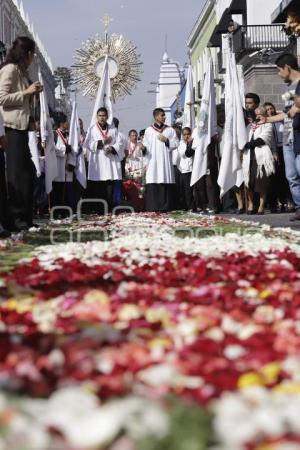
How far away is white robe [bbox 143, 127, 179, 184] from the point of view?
17.3 metres

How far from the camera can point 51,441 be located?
5.40ft

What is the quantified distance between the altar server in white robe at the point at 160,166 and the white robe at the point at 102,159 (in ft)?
2.39

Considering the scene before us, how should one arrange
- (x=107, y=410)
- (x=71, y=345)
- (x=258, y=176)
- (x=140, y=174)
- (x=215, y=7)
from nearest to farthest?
(x=107, y=410) < (x=71, y=345) < (x=258, y=176) < (x=140, y=174) < (x=215, y=7)

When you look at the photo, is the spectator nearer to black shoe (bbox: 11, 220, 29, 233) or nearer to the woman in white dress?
black shoe (bbox: 11, 220, 29, 233)

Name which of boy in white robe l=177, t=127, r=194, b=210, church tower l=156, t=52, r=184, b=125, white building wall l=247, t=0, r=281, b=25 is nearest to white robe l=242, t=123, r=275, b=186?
boy in white robe l=177, t=127, r=194, b=210

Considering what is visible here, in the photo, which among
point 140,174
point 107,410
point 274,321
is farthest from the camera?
point 140,174

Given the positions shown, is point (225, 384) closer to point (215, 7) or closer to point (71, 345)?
point (71, 345)

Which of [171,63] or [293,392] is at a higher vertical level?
[171,63]

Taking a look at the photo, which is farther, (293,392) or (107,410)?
(293,392)

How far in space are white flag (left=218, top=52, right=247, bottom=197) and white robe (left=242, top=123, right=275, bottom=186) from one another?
4.9 inches

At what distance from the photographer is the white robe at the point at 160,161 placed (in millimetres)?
17344

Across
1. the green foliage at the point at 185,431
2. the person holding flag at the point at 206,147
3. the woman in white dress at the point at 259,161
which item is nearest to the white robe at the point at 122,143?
the person holding flag at the point at 206,147

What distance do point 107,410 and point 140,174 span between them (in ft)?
69.7

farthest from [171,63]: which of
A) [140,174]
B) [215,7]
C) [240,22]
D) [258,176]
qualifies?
[258,176]
